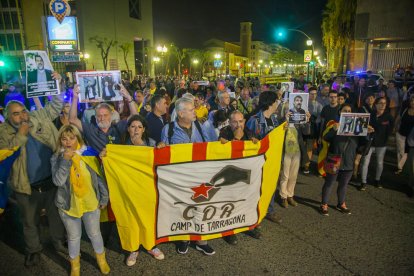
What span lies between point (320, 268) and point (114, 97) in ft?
13.2

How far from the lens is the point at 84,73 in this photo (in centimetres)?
480

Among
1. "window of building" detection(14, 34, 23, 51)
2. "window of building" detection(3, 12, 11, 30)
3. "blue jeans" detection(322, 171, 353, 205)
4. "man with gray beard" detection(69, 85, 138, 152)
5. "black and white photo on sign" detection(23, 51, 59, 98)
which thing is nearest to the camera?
Result: "man with gray beard" detection(69, 85, 138, 152)

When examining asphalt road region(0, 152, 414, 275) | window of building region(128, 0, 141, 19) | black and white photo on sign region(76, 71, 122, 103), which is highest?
window of building region(128, 0, 141, 19)

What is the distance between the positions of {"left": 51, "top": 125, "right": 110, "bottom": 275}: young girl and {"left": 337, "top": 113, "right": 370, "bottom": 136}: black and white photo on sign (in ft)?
12.2

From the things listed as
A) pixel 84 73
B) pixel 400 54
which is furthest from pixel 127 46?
pixel 84 73

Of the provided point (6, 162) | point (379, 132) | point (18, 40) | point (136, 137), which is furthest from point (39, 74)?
point (18, 40)

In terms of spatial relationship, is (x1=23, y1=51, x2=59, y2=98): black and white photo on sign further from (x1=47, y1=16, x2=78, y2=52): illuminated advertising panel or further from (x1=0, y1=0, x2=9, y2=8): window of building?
(x1=0, y1=0, x2=9, y2=8): window of building

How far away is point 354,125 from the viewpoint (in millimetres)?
4738

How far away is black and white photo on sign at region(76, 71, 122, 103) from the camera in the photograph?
4777 millimetres

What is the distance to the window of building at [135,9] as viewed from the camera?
62.3 metres

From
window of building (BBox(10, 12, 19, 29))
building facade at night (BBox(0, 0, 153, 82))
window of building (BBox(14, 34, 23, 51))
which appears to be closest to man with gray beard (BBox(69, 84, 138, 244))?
building facade at night (BBox(0, 0, 153, 82))

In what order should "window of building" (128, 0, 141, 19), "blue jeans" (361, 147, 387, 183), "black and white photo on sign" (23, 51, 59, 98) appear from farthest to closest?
"window of building" (128, 0, 141, 19), "blue jeans" (361, 147, 387, 183), "black and white photo on sign" (23, 51, 59, 98)

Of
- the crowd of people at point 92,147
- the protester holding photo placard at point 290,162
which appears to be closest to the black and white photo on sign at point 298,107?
the crowd of people at point 92,147

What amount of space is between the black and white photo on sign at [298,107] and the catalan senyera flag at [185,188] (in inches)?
28.8
